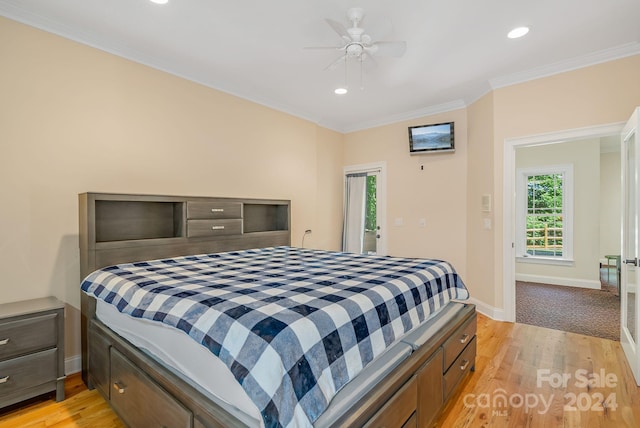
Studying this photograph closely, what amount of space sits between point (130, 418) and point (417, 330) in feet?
5.67

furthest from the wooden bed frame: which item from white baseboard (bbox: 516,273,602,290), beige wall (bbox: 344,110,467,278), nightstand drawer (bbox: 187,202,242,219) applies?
white baseboard (bbox: 516,273,602,290)

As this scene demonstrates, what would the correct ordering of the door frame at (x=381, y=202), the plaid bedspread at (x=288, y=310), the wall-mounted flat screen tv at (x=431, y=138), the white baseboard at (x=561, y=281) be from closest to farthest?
1. the plaid bedspread at (x=288, y=310)
2. the wall-mounted flat screen tv at (x=431, y=138)
3. the door frame at (x=381, y=202)
4. the white baseboard at (x=561, y=281)

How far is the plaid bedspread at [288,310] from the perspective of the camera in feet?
3.54

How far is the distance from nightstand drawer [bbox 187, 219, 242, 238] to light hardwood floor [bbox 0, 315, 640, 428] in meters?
1.44

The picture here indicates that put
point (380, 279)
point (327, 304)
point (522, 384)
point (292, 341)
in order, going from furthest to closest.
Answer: point (522, 384)
point (380, 279)
point (327, 304)
point (292, 341)

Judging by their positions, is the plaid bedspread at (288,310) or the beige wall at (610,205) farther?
the beige wall at (610,205)

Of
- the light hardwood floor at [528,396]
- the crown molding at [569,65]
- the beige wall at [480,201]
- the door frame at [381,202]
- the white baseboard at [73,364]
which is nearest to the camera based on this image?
the light hardwood floor at [528,396]

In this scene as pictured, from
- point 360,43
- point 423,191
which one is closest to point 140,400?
point 360,43

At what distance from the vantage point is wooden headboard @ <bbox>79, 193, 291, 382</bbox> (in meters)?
2.40

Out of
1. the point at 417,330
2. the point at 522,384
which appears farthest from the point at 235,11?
the point at 522,384

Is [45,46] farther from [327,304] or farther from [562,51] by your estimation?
[562,51]

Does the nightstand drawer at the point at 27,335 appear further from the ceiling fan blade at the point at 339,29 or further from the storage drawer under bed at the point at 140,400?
the ceiling fan blade at the point at 339,29

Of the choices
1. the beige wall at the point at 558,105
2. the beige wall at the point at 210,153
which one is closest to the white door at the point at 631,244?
the beige wall at the point at 558,105

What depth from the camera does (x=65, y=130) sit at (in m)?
2.56
